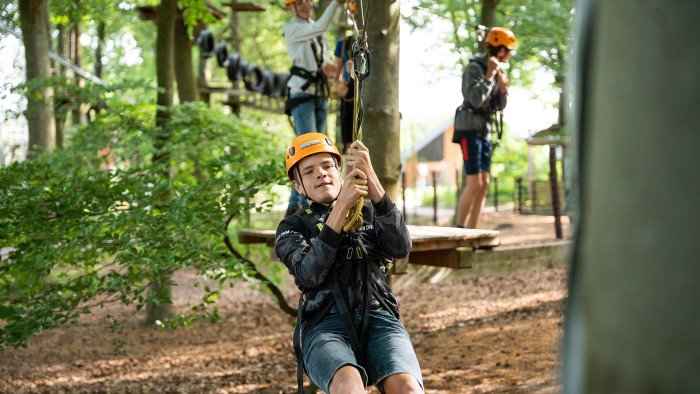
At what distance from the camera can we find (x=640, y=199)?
72 cm

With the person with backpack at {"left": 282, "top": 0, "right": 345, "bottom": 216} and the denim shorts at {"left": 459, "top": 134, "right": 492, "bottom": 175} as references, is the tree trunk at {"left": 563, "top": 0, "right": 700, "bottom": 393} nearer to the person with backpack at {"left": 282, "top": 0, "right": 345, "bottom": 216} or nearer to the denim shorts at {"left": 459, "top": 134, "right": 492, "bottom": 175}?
the person with backpack at {"left": 282, "top": 0, "right": 345, "bottom": 216}

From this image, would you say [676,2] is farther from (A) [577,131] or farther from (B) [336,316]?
(B) [336,316]

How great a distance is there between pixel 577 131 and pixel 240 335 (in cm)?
1077

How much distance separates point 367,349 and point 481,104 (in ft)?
12.2

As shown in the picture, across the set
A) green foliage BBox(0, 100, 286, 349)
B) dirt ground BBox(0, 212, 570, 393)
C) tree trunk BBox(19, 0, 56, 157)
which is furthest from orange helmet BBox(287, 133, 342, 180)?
tree trunk BBox(19, 0, 56, 157)

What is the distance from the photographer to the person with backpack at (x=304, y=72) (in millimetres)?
6668

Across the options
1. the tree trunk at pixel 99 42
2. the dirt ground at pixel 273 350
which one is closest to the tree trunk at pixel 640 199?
the dirt ground at pixel 273 350

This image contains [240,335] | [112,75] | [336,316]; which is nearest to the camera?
[336,316]

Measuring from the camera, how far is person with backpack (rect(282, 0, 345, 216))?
6.67 metres

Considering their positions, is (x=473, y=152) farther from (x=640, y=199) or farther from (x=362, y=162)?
(x=640, y=199)

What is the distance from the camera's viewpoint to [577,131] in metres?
0.77

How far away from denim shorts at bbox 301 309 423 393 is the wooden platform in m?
2.06

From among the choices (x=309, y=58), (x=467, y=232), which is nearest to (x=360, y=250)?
(x=467, y=232)

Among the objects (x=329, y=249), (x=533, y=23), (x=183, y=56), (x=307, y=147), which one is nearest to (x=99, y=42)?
(x=183, y=56)
